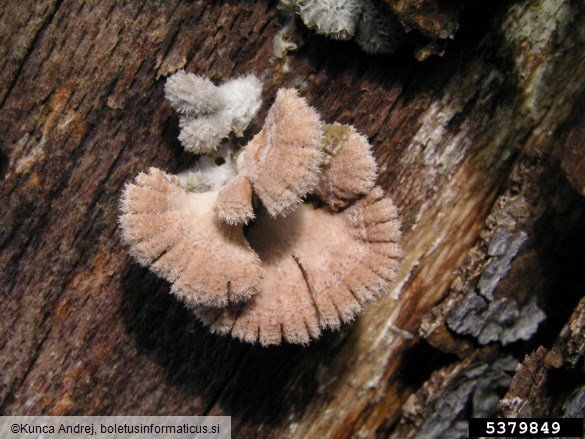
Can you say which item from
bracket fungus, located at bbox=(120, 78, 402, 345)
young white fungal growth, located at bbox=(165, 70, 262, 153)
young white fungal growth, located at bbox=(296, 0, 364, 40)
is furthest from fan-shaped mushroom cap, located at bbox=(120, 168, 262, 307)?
young white fungal growth, located at bbox=(296, 0, 364, 40)

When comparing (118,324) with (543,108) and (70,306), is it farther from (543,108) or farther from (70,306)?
(543,108)

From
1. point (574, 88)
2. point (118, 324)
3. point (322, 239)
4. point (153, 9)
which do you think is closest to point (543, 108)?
point (574, 88)

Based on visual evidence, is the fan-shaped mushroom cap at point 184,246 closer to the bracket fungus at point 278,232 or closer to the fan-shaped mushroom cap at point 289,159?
the bracket fungus at point 278,232

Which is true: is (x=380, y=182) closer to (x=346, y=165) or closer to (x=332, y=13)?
(x=346, y=165)

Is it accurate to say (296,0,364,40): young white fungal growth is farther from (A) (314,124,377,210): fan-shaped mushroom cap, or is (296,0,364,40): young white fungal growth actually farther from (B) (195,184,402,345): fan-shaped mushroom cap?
(B) (195,184,402,345): fan-shaped mushroom cap

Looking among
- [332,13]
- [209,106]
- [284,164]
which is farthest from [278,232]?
[332,13]

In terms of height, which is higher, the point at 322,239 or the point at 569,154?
the point at 569,154

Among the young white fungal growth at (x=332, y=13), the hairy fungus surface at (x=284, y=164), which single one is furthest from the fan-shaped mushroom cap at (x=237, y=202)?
the young white fungal growth at (x=332, y=13)

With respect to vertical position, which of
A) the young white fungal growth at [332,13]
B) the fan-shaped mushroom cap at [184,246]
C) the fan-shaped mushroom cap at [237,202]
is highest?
the young white fungal growth at [332,13]
